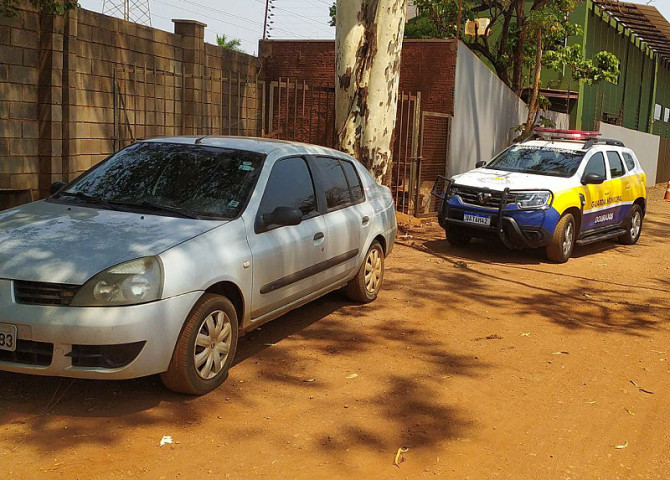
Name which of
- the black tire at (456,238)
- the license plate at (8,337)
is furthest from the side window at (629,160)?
the license plate at (8,337)

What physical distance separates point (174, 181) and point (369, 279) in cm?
255

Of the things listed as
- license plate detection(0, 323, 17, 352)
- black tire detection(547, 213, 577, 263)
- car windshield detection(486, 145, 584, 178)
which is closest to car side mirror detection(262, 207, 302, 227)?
license plate detection(0, 323, 17, 352)

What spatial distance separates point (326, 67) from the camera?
16.1 metres

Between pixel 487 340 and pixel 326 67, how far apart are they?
34.8 ft

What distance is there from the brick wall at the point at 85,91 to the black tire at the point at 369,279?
14.7 feet

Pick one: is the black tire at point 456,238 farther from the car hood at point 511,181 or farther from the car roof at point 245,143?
the car roof at point 245,143

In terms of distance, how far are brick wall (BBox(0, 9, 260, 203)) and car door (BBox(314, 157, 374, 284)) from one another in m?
4.47

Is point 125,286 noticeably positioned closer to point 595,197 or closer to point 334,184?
point 334,184

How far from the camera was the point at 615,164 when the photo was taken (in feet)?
39.6

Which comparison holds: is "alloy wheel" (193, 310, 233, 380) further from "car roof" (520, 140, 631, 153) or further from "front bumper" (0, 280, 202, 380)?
"car roof" (520, 140, 631, 153)

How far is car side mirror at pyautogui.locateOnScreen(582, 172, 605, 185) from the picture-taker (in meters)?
10.9

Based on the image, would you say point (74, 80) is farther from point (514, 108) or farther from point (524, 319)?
point (514, 108)

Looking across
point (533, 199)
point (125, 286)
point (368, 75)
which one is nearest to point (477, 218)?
point (533, 199)

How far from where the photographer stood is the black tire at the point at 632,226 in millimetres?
12703
